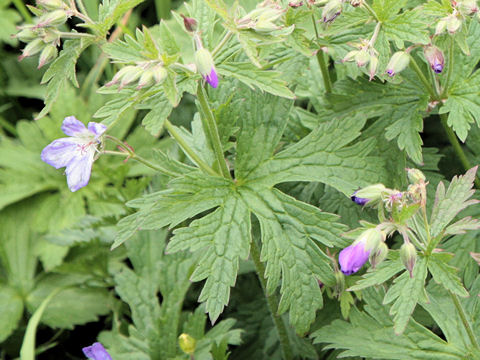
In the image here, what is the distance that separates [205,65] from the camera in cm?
135

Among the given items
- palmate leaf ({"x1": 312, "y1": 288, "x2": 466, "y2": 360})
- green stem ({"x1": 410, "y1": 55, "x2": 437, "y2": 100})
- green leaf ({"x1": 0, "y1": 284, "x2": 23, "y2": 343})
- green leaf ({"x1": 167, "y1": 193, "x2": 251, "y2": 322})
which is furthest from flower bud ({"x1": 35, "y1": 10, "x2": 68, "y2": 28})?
green leaf ({"x1": 0, "y1": 284, "x2": 23, "y2": 343})

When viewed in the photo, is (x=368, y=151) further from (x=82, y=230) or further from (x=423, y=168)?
(x=82, y=230)

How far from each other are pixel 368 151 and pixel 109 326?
5.26ft

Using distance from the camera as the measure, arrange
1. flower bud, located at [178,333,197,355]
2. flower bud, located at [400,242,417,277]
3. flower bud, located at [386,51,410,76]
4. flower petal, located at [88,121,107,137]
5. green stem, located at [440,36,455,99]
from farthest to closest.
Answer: flower bud, located at [178,333,197,355]
green stem, located at [440,36,455,99]
flower bud, located at [386,51,410,76]
flower petal, located at [88,121,107,137]
flower bud, located at [400,242,417,277]

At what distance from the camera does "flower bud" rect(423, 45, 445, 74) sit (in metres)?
1.57

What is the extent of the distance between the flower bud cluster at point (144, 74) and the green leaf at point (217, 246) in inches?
16.2

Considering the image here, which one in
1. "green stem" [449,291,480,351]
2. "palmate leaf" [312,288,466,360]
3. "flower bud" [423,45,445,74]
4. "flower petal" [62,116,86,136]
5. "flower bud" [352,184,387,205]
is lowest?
"palmate leaf" [312,288,466,360]

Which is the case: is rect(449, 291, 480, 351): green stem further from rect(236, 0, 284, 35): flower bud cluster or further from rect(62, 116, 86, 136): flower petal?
rect(62, 116, 86, 136): flower petal

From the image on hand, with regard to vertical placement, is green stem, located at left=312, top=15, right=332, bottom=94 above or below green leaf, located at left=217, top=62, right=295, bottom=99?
below

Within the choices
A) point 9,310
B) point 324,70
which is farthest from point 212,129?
point 9,310

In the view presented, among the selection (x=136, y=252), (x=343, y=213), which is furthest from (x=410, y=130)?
(x=136, y=252)

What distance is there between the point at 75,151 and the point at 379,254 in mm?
801

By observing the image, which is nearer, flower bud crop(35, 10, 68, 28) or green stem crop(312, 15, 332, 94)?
flower bud crop(35, 10, 68, 28)

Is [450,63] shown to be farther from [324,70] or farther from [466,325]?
[466,325]
